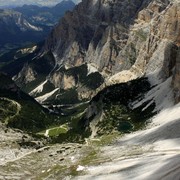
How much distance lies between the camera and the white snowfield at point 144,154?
11911 centimetres

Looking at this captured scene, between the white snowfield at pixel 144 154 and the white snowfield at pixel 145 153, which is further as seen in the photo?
the white snowfield at pixel 144 154

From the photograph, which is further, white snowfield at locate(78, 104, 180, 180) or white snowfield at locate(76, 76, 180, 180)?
white snowfield at locate(76, 76, 180, 180)

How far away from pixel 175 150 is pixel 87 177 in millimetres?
31690

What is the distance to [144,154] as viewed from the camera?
5778 inches

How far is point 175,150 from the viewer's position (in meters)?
136

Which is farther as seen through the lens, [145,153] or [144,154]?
[145,153]

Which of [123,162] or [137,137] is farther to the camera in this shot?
[137,137]

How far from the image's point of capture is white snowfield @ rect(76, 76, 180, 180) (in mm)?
119106

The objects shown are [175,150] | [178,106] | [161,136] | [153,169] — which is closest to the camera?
[153,169]

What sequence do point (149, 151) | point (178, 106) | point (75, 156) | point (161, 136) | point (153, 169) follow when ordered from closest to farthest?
point (153, 169) → point (149, 151) → point (161, 136) → point (75, 156) → point (178, 106)

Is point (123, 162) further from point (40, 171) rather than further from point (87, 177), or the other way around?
point (40, 171)

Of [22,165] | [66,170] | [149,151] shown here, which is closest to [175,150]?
[149,151]

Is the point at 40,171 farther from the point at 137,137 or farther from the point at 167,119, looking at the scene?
the point at 167,119

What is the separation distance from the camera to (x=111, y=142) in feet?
628
